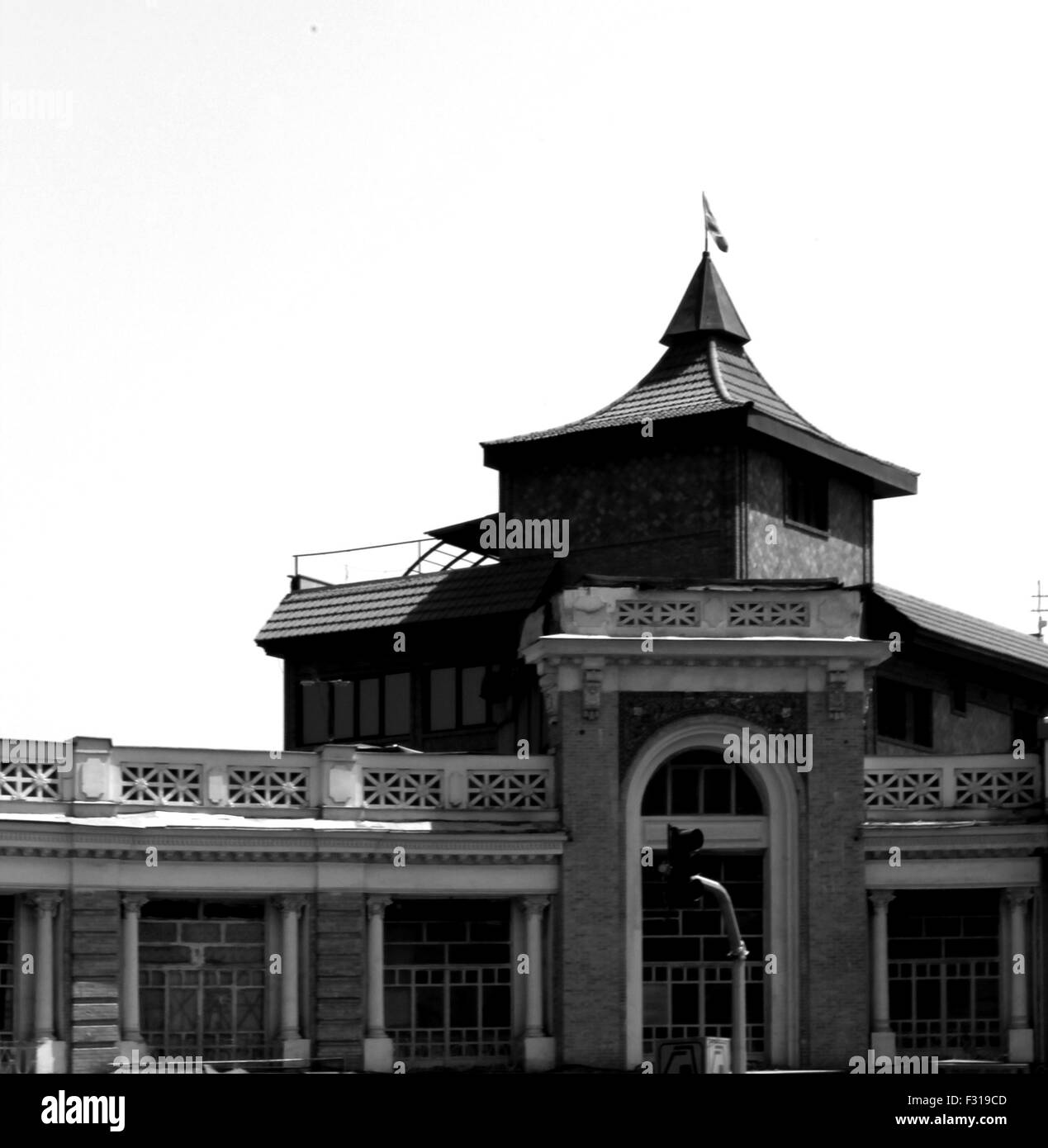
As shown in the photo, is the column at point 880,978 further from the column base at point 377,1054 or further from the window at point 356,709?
the window at point 356,709

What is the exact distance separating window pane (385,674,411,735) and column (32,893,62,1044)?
1382 cm

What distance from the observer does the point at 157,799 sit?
5641 cm

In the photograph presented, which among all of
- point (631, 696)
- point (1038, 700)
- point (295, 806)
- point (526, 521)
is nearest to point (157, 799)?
point (295, 806)

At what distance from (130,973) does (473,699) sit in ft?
43.1

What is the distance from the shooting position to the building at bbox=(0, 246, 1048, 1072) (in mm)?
55750

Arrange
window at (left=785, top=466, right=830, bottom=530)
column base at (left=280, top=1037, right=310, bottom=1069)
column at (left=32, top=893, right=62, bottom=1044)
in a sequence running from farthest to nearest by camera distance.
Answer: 1. window at (left=785, top=466, right=830, bottom=530)
2. column base at (left=280, top=1037, right=310, bottom=1069)
3. column at (left=32, top=893, right=62, bottom=1044)

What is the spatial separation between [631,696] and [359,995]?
7458mm

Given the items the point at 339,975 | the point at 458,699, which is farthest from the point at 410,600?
the point at 339,975

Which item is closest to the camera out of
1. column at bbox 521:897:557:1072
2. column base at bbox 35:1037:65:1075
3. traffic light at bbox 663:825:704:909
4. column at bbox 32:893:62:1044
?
traffic light at bbox 663:825:704:909

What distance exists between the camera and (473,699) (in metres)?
66.5

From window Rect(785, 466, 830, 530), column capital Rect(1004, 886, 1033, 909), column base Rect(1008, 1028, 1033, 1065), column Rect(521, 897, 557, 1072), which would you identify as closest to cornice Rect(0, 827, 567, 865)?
column Rect(521, 897, 557, 1072)

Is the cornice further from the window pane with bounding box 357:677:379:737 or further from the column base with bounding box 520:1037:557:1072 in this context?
the window pane with bounding box 357:677:379:737

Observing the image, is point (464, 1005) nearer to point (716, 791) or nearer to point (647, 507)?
point (716, 791)

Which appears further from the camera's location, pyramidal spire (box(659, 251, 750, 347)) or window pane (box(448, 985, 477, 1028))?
pyramidal spire (box(659, 251, 750, 347))
